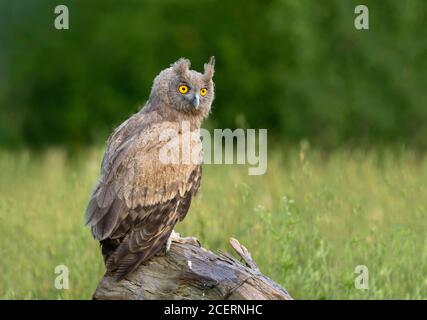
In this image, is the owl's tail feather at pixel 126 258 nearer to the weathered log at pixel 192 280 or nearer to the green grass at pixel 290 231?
the weathered log at pixel 192 280

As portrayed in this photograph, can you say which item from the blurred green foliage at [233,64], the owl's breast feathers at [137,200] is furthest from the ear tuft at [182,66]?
the blurred green foliage at [233,64]

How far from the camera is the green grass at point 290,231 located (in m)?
8.91

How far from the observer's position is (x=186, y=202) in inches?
295

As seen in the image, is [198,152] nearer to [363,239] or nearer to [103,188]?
[103,188]

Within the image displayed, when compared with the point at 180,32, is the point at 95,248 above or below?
below

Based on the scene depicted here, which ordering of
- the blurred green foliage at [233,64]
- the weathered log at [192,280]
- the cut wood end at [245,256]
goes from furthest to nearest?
the blurred green foliage at [233,64]
the cut wood end at [245,256]
the weathered log at [192,280]

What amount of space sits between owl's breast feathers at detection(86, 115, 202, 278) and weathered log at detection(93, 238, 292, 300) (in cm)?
16

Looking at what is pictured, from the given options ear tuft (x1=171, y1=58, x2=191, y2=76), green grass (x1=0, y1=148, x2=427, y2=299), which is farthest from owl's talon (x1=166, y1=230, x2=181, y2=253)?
ear tuft (x1=171, y1=58, x2=191, y2=76)

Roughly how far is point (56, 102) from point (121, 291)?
20120mm

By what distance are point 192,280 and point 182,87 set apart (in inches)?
75.3

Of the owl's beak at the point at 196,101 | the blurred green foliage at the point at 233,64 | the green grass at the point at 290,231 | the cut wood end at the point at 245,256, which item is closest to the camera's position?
the cut wood end at the point at 245,256

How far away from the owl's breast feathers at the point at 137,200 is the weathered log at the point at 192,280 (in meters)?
0.16

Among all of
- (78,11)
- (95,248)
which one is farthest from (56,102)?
(95,248)

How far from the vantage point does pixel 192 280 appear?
7016 millimetres
